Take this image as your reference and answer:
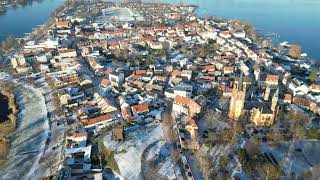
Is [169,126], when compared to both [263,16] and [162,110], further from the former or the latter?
[263,16]

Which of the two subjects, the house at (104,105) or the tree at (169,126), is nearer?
the tree at (169,126)

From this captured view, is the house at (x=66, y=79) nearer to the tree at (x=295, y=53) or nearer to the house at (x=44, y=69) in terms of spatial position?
the house at (x=44, y=69)

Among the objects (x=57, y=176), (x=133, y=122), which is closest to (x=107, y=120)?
(x=133, y=122)

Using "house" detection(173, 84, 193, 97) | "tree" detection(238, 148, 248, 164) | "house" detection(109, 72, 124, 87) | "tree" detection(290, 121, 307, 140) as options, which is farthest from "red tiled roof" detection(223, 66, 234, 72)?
"tree" detection(238, 148, 248, 164)

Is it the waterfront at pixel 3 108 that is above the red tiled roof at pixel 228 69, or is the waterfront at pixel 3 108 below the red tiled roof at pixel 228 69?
below

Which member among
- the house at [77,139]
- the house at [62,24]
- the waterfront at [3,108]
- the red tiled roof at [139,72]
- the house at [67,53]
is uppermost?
the house at [62,24]

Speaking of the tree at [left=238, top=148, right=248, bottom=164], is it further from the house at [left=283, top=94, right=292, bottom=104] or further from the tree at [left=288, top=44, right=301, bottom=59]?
the tree at [left=288, top=44, right=301, bottom=59]

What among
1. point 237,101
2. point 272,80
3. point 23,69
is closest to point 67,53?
point 23,69

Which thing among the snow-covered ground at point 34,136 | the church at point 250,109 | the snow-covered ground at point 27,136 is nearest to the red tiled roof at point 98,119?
the snow-covered ground at point 34,136
